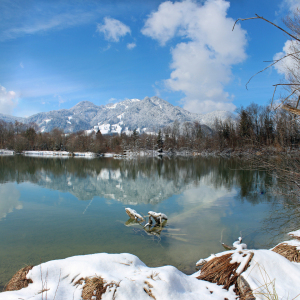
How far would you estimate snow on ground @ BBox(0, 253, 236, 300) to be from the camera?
6.98 ft

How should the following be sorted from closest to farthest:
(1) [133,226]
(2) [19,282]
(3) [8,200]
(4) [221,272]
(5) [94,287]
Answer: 1. (5) [94,287]
2. (2) [19,282]
3. (4) [221,272]
4. (1) [133,226]
5. (3) [8,200]

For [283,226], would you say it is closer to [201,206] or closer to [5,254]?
[201,206]

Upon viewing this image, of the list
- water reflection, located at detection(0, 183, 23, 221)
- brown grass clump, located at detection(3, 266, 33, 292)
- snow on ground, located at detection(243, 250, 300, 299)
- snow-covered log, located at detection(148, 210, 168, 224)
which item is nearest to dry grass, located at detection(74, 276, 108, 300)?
brown grass clump, located at detection(3, 266, 33, 292)

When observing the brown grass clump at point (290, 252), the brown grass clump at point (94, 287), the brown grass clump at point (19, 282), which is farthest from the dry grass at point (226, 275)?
the brown grass clump at point (19, 282)

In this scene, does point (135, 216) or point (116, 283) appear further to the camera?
point (135, 216)

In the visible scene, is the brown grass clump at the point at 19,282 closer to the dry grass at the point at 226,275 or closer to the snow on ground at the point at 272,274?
the dry grass at the point at 226,275

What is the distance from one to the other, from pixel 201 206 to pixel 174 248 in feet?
16.1

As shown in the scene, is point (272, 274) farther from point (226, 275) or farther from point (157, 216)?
point (157, 216)

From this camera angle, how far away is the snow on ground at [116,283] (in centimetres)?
213

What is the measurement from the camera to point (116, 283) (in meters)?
2.23

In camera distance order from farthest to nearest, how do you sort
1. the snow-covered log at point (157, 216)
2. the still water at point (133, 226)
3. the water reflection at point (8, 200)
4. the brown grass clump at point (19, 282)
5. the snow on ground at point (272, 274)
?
1. the water reflection at point (8, 200)
2. the snow-covered log at point (157, 216)
3. the still water at point (133, 226)
4. the brown grass clump at point (19, 282)
5. the snow on ground at point (272, 274)

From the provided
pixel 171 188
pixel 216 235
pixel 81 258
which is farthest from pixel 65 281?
pixel 171 188

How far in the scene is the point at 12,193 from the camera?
13.1 meters

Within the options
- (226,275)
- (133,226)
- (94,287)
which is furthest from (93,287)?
(133,226)
